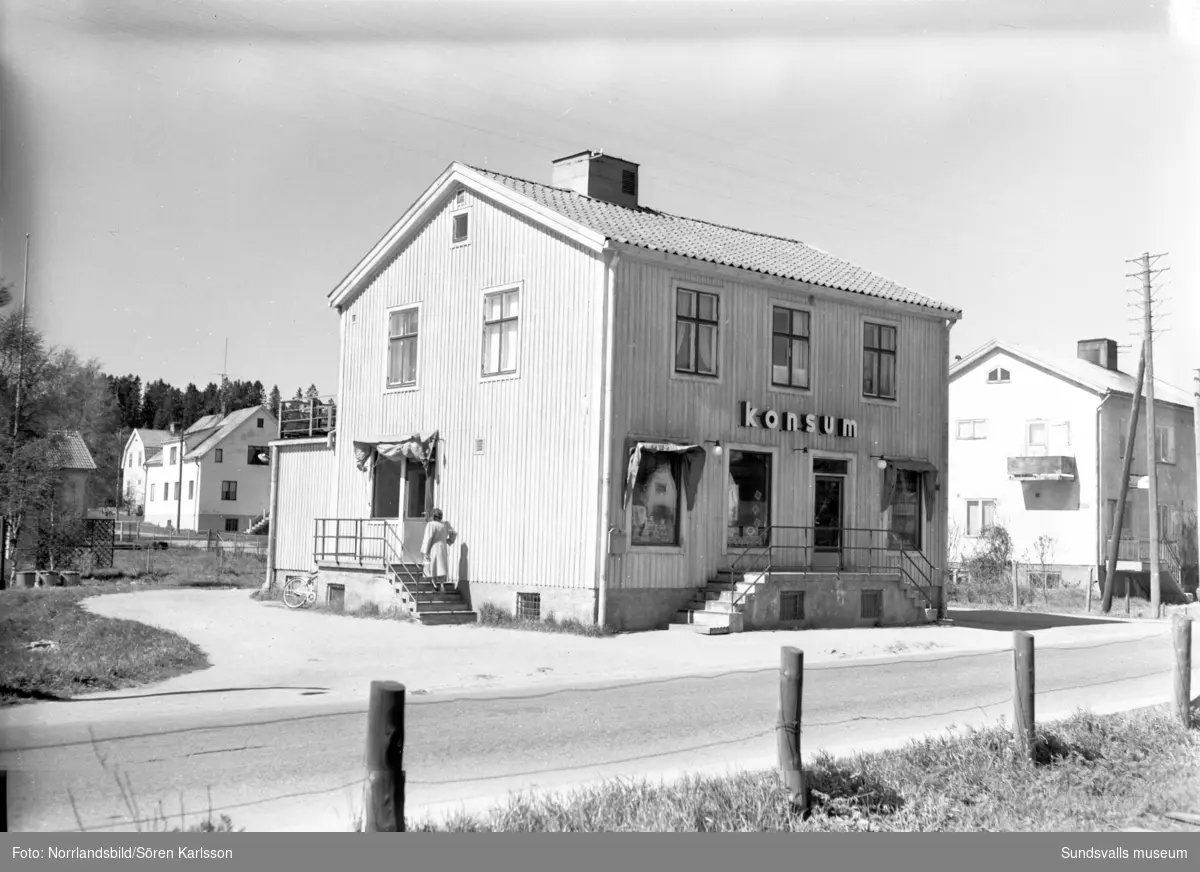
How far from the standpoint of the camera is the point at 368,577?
79.7 feet

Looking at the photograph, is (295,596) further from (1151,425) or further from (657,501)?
(1151,425)

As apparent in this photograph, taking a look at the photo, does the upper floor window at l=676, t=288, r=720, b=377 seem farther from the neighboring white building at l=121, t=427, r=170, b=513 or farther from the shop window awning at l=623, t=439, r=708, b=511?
the neighboring white building at l=121, t=427, r=170, b=513

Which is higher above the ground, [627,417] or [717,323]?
[717,323]

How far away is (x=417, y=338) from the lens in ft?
84.0

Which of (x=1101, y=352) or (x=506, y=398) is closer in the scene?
(x=506, y=398)

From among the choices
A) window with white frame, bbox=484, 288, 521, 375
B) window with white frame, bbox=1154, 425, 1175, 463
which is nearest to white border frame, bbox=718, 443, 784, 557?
window with white frame, bbox=484, 288, 521, 375

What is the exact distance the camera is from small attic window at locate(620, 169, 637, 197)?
27.4m

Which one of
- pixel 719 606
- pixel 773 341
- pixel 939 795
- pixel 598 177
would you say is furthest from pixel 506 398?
pixel 939 795

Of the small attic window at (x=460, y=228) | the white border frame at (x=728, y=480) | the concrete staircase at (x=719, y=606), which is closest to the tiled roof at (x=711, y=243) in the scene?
the small attic window at (x=460, y=228)

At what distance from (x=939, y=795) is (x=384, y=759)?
14.0ft

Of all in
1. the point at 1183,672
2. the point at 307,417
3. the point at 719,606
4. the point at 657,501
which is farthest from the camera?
the point at 307,417

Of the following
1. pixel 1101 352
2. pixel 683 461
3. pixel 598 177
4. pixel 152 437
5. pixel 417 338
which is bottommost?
pixel 683 461

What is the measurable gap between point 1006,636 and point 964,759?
15145 millimetres
